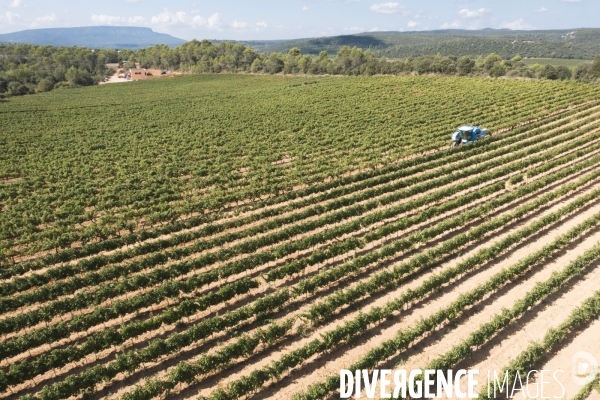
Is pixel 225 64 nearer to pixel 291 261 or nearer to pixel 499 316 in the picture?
pixel 291 261

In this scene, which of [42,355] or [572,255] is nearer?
[42,355]

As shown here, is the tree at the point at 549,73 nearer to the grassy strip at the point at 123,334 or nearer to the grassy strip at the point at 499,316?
the grassy strip at the point at 499,316

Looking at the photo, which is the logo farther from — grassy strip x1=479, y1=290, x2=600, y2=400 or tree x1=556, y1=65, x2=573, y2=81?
tree x1=556, y1=65, x2=573, y2=81

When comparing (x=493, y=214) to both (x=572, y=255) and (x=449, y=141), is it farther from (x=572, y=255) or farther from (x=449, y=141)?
(x=449, y=141)

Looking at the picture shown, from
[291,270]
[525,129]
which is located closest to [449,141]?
[525,129]

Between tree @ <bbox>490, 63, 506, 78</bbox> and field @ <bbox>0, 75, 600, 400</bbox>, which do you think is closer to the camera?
field @ <bbox>0, 75, 600, 400</bbox>

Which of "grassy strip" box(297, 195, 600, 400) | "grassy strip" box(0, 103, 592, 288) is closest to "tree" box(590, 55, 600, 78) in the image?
"grassy strip" box(0, 103, 592, 288)
